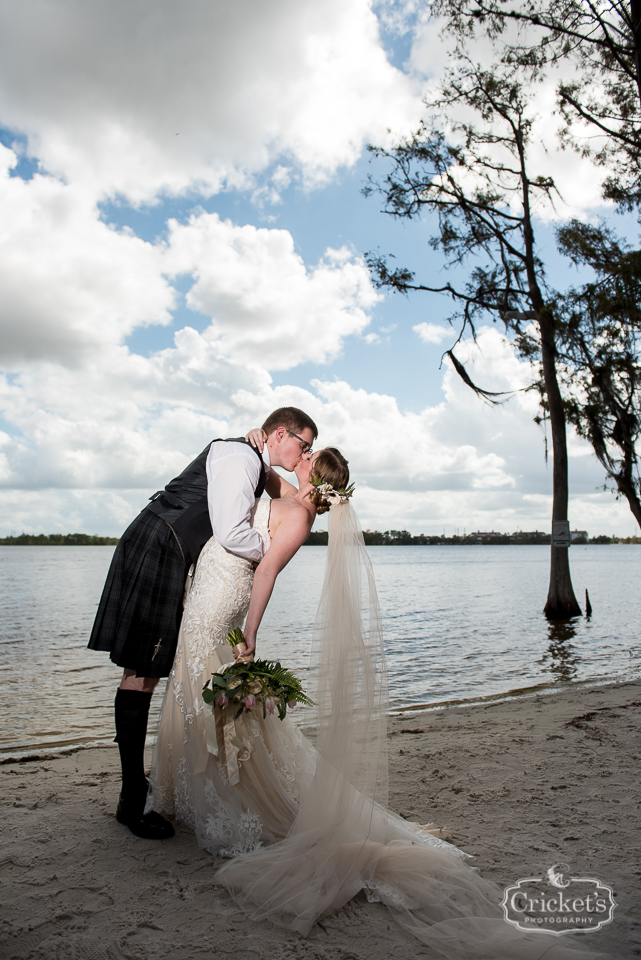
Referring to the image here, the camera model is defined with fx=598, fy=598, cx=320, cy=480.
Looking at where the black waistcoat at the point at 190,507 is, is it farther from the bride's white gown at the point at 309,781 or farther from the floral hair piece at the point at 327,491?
the floral hair piece at the point at 327,491

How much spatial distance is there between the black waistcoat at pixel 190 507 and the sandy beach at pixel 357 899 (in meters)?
1.65

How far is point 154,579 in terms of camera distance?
3443 millimetres

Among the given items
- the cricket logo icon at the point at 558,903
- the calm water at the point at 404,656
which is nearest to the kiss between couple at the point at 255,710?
the cricket logo icon at the point at 558,903

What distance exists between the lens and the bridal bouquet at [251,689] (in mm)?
3275

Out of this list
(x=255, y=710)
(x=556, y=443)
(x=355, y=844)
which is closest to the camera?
(x=355, y=844)

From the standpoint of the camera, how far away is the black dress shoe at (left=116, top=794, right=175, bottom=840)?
340cm

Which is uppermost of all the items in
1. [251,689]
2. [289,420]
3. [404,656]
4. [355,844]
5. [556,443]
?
[556,443]

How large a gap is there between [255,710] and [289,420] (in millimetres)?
1698

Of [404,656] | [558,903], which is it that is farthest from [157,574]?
[404,656]

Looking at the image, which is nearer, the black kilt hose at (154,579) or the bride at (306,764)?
the bride at (306,764)

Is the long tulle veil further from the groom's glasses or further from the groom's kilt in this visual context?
the groom's kilt

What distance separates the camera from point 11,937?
2477 millimetres

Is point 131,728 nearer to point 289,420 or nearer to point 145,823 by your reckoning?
point 145,823

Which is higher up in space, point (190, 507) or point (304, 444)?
point (304, 444)
